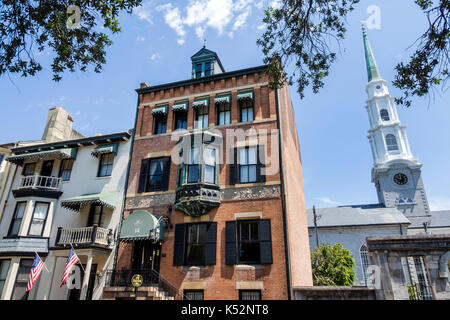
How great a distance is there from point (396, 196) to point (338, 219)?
18.4 meters

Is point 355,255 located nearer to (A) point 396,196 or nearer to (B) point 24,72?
(A) point 396,196

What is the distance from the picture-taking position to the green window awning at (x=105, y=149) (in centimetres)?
1883

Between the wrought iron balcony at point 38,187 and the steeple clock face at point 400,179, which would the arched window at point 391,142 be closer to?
the steeple clock face at point 400,179

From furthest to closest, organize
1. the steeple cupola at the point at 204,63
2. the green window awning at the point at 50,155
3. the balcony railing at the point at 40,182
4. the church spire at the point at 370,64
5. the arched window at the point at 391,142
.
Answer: the church spire at the point at 370,64
the arched window at the point at 391,142
the steeple cupola at the point at 204,63
the green window awning at the point at 50,155
the balcony railing at the point at 40,182

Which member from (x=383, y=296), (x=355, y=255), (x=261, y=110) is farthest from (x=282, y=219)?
(x=355, y=255)

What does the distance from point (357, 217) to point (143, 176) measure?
36.6 m

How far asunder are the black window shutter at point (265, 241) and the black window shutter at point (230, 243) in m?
1.30

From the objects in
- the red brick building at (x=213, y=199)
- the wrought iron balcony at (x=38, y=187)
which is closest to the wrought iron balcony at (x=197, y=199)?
the red brick building at (x=213, y=199)

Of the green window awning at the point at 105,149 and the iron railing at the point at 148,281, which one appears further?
the green window awning at the point at 105,149

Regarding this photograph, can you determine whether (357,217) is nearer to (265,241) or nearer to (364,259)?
(364,259)

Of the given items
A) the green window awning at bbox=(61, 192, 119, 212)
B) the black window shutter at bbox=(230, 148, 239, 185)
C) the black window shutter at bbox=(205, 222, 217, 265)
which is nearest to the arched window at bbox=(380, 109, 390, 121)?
the black window shutter at bbox=(230, 148, 239, 185)

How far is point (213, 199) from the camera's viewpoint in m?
15.3

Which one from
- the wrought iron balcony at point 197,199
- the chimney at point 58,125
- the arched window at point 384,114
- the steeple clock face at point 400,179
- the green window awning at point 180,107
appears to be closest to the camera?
the wrought iron balcony at point 197,199

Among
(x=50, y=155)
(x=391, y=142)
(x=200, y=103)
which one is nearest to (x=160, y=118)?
(x=200, y=103)
